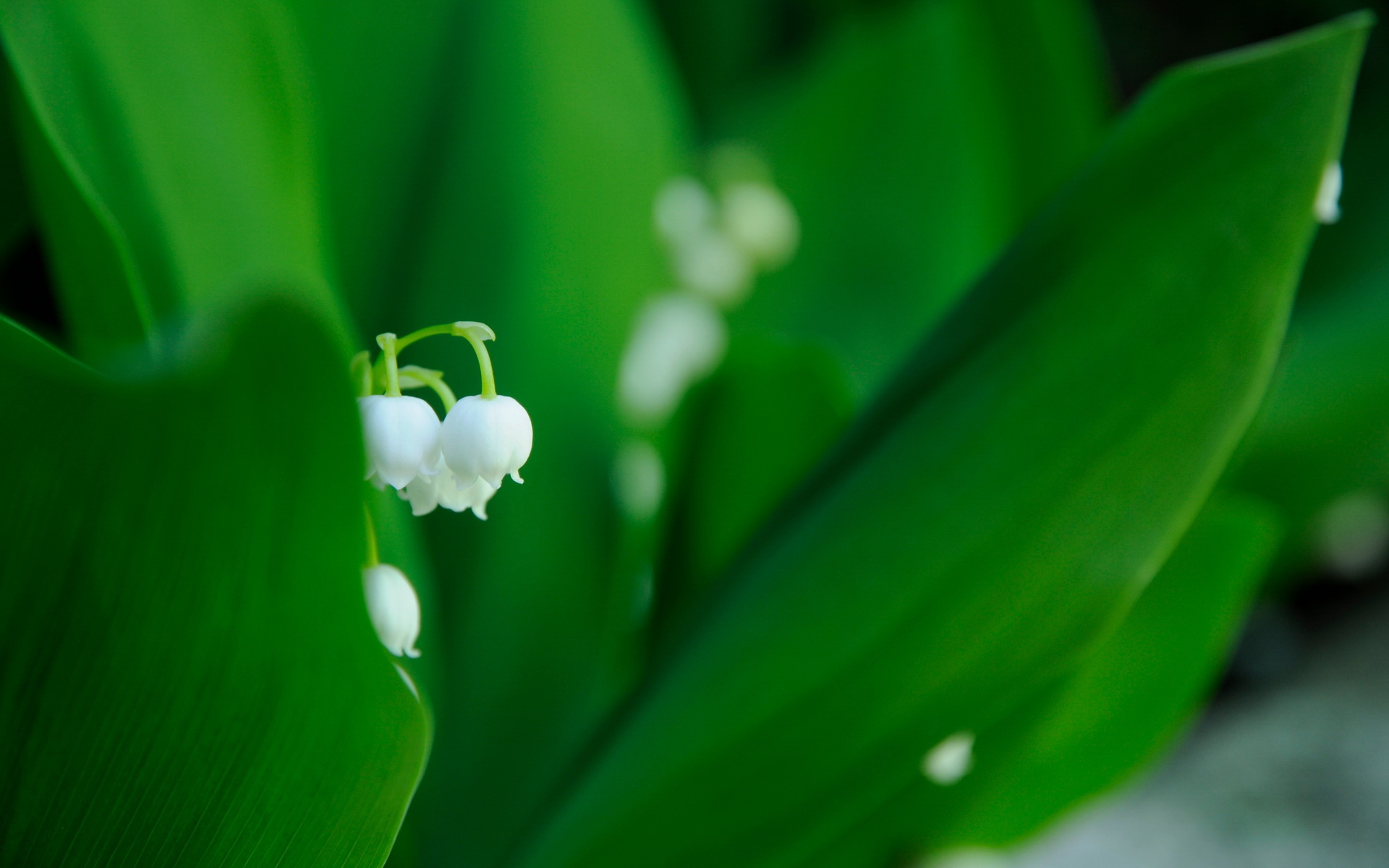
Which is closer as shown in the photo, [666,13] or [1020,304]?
[1020,304]

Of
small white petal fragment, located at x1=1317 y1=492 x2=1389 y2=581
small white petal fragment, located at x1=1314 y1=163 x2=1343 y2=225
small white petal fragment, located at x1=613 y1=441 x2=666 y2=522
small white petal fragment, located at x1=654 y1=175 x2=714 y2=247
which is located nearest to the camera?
small white petal fragment, located at x1=1314 y1=163 x2=1343 y2=225

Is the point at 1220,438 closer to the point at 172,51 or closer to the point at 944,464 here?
the point at 944,464

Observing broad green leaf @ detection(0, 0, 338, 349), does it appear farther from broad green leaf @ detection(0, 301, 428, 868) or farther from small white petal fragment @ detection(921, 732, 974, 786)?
small white petal fragment @ detection(921, 732, 974, 786)

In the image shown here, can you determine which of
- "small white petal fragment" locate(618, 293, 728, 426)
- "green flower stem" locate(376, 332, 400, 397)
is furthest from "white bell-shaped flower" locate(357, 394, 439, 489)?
"small white petal fragment" locate(618, 293, 728, 426)

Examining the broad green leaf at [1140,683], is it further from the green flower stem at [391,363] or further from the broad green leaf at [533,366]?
the green flower stem at [391,363]

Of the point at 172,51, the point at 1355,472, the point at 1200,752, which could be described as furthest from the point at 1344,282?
the point at 172,51
